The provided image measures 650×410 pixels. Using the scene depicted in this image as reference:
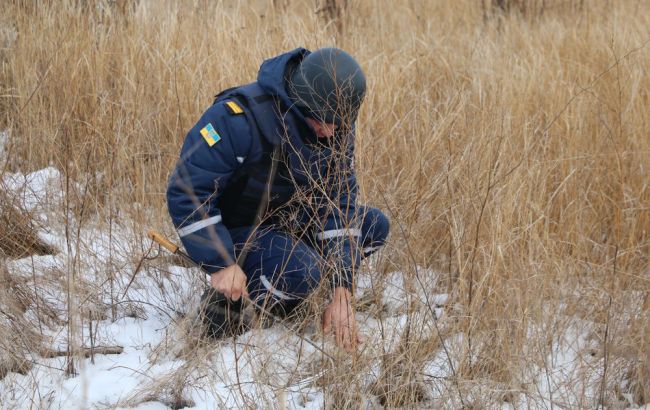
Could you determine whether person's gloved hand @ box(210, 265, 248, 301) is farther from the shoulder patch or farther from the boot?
the shoulder patch

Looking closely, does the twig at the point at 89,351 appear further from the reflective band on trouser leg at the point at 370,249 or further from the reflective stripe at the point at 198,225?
the reflective band on trouser leg at the point at 370,249

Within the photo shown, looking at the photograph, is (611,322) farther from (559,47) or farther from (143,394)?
(559,47)

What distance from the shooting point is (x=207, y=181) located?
2564mm

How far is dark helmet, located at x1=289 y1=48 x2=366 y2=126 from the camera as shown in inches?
98.7

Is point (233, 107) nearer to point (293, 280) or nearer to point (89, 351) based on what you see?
point (293, 280)

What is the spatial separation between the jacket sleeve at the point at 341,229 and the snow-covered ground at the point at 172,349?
99mm

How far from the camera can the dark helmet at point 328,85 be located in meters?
2.51

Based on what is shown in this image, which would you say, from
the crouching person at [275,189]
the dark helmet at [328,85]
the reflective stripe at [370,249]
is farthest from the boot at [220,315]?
the dark helmet at [328,85]

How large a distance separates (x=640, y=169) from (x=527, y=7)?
113 inches

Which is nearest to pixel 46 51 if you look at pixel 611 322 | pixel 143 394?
pixel 143 394

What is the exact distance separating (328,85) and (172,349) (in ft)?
3.16

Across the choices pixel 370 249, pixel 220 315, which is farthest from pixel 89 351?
pixel 370 249

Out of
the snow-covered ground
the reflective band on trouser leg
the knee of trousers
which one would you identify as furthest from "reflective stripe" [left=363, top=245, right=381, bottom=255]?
the knee of trousers

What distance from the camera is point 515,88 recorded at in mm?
4207
